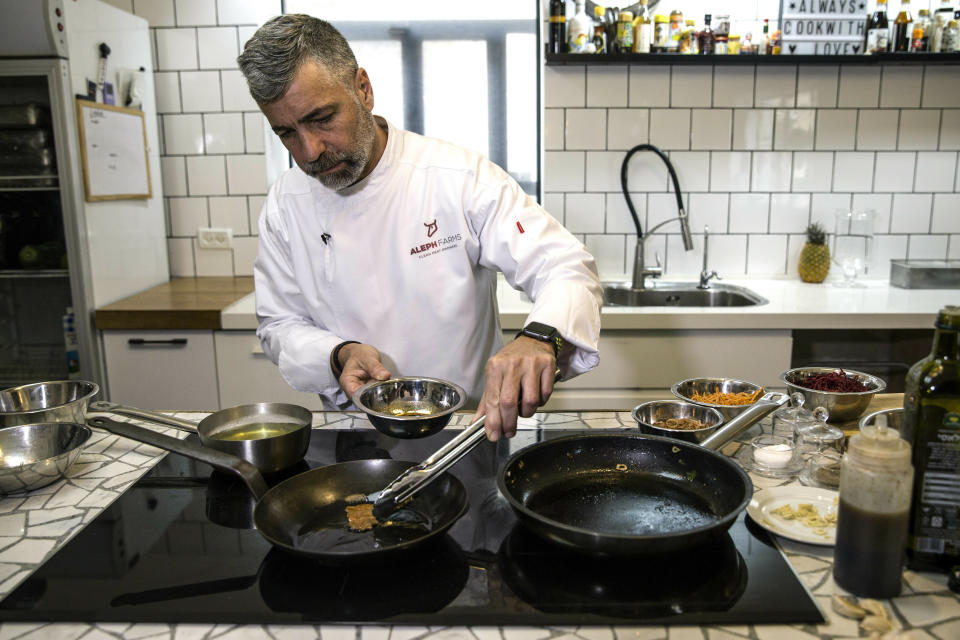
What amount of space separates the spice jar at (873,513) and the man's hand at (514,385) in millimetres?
441

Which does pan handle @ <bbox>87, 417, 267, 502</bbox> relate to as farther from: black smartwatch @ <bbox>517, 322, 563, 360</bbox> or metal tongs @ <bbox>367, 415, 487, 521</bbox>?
black smartwatch @ <bbox>517, 322, 563, 360</bbox>

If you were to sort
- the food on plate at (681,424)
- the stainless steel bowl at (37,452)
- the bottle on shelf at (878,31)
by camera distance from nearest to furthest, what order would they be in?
1. the stainless steel bowl at (37,452)
2. the food on plate at (681,424)
3. the bottle on shelf at (878,31)

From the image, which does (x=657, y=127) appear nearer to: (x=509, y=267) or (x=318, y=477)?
(x=509, y=267)

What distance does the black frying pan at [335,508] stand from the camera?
0.90m

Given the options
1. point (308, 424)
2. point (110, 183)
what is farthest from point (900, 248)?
point (110, 183)

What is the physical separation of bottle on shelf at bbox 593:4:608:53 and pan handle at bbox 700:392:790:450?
5.92 feet

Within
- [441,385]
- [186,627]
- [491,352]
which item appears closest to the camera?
[186,627]

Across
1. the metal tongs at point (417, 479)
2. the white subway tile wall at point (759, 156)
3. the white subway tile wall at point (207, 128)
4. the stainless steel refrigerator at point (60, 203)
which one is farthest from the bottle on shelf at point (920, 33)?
the stainless steel refrigerator at point (60, 203)

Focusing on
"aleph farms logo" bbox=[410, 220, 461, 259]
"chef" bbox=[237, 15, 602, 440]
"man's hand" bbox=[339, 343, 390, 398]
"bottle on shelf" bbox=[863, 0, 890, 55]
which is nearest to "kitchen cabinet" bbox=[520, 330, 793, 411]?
"chef" bbox=[237, 15, 602, 440]

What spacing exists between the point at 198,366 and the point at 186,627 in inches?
69.0

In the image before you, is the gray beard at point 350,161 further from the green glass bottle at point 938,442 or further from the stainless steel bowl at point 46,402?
the green glass bottle at point 938,442

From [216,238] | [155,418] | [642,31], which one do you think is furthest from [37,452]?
[642,31]

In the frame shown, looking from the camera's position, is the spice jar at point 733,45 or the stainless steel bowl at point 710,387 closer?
the stainless steel bowl at point 710,387

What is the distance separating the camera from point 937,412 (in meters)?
0.84
